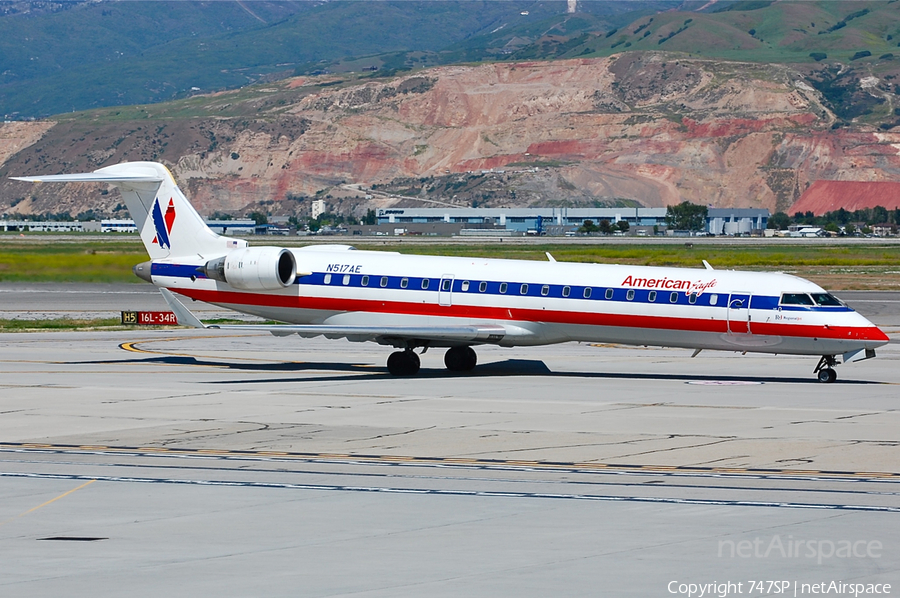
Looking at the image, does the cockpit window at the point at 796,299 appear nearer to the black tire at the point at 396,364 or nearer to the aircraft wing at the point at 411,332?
the aircraft wing at the point at 411,332

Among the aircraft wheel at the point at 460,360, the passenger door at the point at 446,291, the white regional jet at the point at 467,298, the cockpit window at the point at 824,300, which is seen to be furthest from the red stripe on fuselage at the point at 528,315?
the aircraft wheel at the point at 460,360

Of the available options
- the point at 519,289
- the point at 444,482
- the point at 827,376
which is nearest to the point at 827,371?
the point at 827,376

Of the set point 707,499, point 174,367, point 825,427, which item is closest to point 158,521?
point 707,499

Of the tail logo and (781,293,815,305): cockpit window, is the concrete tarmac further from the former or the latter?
the tail logo

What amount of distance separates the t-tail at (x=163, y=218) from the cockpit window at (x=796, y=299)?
639 inches

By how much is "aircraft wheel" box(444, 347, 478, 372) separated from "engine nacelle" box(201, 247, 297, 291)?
5.26 m

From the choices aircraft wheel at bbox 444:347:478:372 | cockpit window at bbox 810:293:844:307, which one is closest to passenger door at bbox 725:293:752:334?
cockpit window at bbox 810:293:844:307

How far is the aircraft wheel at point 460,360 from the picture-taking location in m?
34.7

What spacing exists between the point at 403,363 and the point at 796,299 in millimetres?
Answer: 10601

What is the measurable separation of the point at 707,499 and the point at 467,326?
57.6 feet

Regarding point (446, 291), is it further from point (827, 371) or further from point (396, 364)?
point (827, 371)

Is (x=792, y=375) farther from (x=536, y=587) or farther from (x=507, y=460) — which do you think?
(x=536, y=587)

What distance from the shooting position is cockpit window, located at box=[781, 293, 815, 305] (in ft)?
→ 101

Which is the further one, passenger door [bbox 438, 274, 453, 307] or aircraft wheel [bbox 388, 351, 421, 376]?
passenger door [bbox 438, 274, 453, 307]
